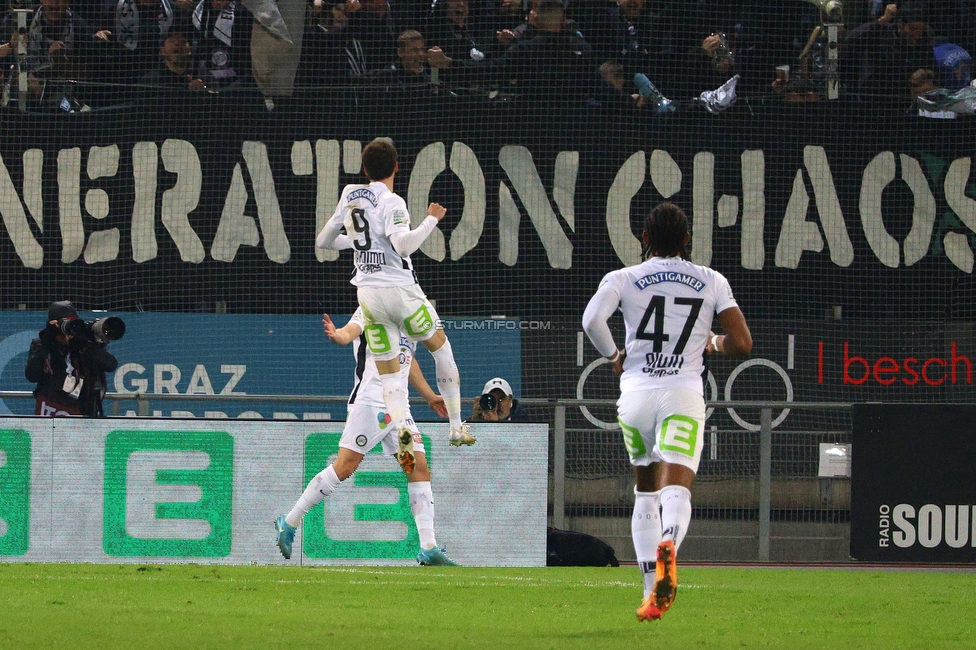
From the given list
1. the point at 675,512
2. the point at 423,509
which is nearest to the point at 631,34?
the point at 423,509

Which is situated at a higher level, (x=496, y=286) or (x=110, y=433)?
(x=496, y=286)

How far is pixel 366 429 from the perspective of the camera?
33.0 feet

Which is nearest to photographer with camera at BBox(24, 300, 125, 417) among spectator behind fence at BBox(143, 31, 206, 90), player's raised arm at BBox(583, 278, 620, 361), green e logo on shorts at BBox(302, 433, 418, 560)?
green e logo on shorts at BBox(302, 433, 418, 560)

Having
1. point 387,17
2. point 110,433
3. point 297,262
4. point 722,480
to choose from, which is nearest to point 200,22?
point 387,17

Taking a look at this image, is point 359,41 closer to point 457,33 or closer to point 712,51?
point 457,33

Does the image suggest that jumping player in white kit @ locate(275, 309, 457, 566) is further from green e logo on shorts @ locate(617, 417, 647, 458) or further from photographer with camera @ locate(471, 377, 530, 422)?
green e logo on shorts @ locate(617, 417, 647, 458)

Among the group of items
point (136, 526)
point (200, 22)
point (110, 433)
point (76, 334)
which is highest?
point (200, 22)

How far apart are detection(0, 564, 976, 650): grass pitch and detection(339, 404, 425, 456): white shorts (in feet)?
2.92

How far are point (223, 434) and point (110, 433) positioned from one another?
86 centimetres

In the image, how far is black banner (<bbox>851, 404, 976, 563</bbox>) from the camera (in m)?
12.6

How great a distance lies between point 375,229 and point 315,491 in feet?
5.96

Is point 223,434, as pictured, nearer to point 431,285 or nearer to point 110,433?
point 110,433

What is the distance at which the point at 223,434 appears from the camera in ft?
37.8

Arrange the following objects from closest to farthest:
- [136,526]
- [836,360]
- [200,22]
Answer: [136,526] < [836,360] < [200,22]
